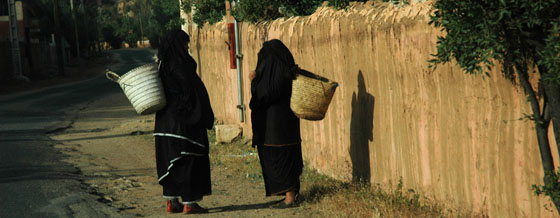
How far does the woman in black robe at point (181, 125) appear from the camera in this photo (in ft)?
21.0

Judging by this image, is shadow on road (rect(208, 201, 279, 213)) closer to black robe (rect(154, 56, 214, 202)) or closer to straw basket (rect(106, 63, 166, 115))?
black robe (rect(154, 56, 214, 202))

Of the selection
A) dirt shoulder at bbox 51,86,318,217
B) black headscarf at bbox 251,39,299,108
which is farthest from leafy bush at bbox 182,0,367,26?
black headscarf at bbox 251,39,299,108

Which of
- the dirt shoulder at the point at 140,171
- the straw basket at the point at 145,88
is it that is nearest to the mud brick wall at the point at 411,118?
the dirt shoulder at the point at 140,171

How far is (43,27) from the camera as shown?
5822cm

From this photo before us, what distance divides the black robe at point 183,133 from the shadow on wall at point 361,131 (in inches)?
62.6

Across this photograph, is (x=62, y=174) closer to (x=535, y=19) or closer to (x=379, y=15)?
(x=379, y=15)

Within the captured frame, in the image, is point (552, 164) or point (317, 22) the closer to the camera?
point (552, 164)

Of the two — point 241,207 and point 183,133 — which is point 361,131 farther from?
point 183,133

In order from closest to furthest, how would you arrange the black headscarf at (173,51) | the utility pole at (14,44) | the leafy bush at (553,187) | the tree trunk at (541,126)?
the leafy bush at (553,187), the tree trunk at (541,126), the black headscarf at (173,51), the utility pole at (14,44)

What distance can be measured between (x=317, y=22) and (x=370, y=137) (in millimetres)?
1716

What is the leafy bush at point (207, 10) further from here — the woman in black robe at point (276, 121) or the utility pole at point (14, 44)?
the utility pole at point (14, 44)

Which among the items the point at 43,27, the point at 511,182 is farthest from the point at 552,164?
the point at 43,27

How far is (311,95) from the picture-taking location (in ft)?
20.6

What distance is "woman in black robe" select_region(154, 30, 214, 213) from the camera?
640 centimetres
